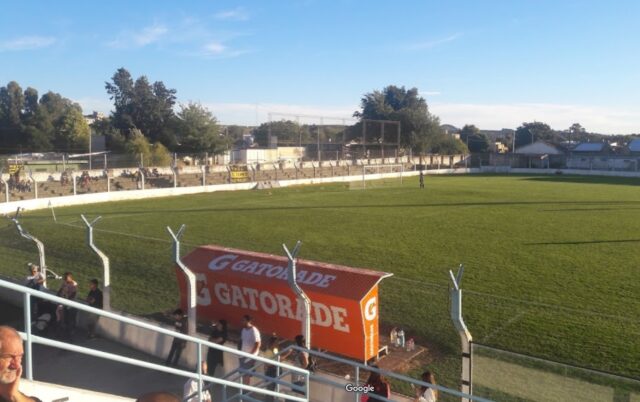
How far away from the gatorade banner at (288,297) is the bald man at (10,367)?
223 inches

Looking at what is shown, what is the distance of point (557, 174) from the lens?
6912 cm

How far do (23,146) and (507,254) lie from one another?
7497cm

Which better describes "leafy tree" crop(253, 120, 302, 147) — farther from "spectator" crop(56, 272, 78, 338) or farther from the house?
"spectator" crop(56, 272, 78, 338)

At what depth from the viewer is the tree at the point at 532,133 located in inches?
5226

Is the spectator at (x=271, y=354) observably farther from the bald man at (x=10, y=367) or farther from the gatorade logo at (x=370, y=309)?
the bald man at (x=10, y=367)

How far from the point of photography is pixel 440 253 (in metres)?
17.6

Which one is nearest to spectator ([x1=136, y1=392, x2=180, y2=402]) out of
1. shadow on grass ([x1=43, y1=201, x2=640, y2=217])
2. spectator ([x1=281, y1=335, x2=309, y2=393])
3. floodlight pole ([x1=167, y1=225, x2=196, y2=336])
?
spectator ([x1=281, y1=335, x2=309, y2=393])

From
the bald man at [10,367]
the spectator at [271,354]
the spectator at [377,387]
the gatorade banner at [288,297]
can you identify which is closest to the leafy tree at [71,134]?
the gatorade banner at [288,297]

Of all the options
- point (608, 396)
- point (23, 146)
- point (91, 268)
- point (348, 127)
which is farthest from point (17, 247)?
point (23, 146)

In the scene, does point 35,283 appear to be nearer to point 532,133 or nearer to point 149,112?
point 149,112

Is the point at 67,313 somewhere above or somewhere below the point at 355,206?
below

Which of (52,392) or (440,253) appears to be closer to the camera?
(52,392)

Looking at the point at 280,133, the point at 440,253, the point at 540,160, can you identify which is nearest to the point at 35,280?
the point at 440,253

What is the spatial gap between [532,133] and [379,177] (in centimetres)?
8357
